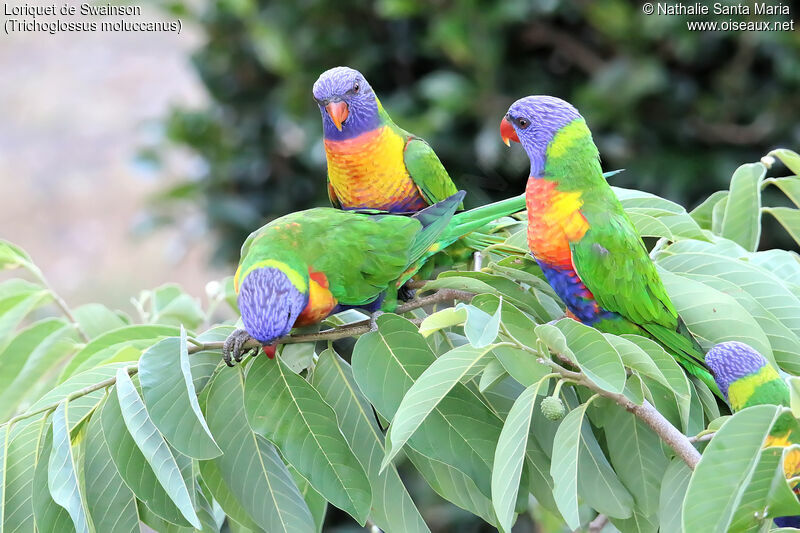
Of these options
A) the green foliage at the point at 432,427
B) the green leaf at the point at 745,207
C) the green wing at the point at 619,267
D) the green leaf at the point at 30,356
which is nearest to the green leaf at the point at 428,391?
the green foliage at the point at 432,427

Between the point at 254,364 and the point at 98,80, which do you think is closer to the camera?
the point at 254,364

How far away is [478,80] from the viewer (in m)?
2.84

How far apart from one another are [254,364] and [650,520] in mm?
570

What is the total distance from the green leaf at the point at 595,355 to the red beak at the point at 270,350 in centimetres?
39

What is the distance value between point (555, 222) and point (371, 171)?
520 millimetres

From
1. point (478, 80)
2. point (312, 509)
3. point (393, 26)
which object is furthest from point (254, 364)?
point (393, 26)

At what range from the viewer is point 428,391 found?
2.92 feet

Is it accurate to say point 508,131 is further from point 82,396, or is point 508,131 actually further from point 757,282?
point 82,396

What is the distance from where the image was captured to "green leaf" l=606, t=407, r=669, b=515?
40.9 inches

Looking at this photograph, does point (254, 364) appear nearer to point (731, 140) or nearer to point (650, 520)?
point (650, 520)

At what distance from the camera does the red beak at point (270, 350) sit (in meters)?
1.10

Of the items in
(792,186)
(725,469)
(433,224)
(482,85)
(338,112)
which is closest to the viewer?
(725,469)

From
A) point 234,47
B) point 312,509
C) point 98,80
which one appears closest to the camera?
point 312,509

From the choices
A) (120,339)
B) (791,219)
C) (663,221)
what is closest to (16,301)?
(120,339)
